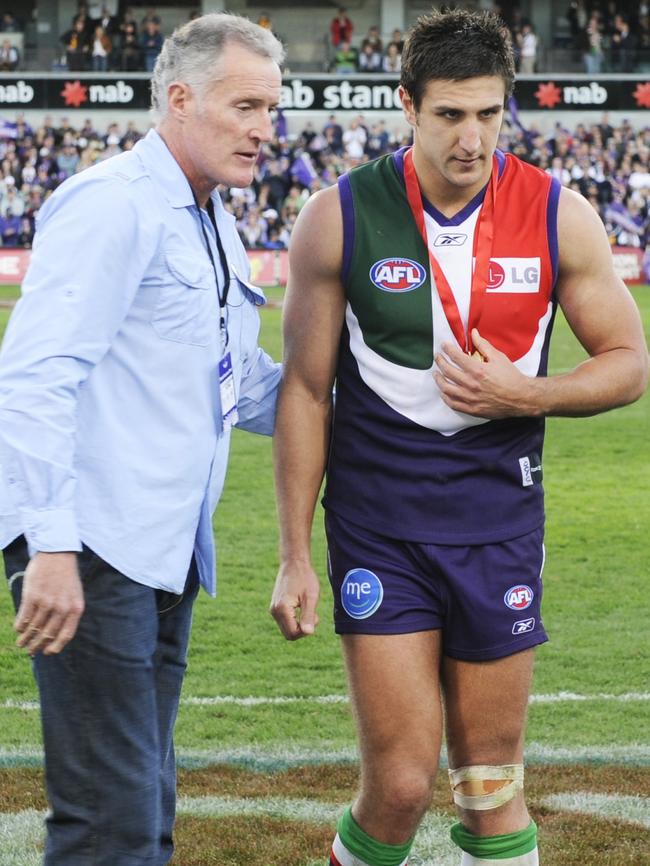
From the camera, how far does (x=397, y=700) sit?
10.9 ft

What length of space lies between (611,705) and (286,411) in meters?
3.04

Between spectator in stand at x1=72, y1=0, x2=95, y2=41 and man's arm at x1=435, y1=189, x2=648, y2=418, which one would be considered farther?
spectator in stand at x1=72, y1=0, x2=95, y2=41

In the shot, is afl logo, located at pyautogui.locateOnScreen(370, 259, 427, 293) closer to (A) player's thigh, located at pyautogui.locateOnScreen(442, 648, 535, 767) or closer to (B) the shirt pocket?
(B) the shirt pocket

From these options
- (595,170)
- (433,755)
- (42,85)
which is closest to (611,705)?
(433,755)

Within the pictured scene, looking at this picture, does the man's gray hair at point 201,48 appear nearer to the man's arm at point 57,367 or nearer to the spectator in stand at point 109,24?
the man's arm at point 57,367

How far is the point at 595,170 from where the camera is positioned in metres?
33.1

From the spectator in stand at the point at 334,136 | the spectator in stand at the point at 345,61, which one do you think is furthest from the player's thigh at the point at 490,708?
the spectator in stand at the point at 345,61

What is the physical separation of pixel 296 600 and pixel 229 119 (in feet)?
3.87

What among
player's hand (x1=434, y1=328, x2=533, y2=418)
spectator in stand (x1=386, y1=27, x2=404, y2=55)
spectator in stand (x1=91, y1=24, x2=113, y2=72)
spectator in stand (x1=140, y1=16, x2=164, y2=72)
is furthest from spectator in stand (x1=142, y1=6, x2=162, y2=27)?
player's hand (x1=434, y1=328, x2=533, y2=418)

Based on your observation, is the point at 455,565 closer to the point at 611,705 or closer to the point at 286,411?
the point at 286,411

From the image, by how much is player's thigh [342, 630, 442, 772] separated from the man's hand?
89 cm

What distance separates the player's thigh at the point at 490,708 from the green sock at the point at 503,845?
0.17m

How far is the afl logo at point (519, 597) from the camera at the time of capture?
3.43 m

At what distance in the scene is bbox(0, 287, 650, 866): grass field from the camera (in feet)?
14.3
